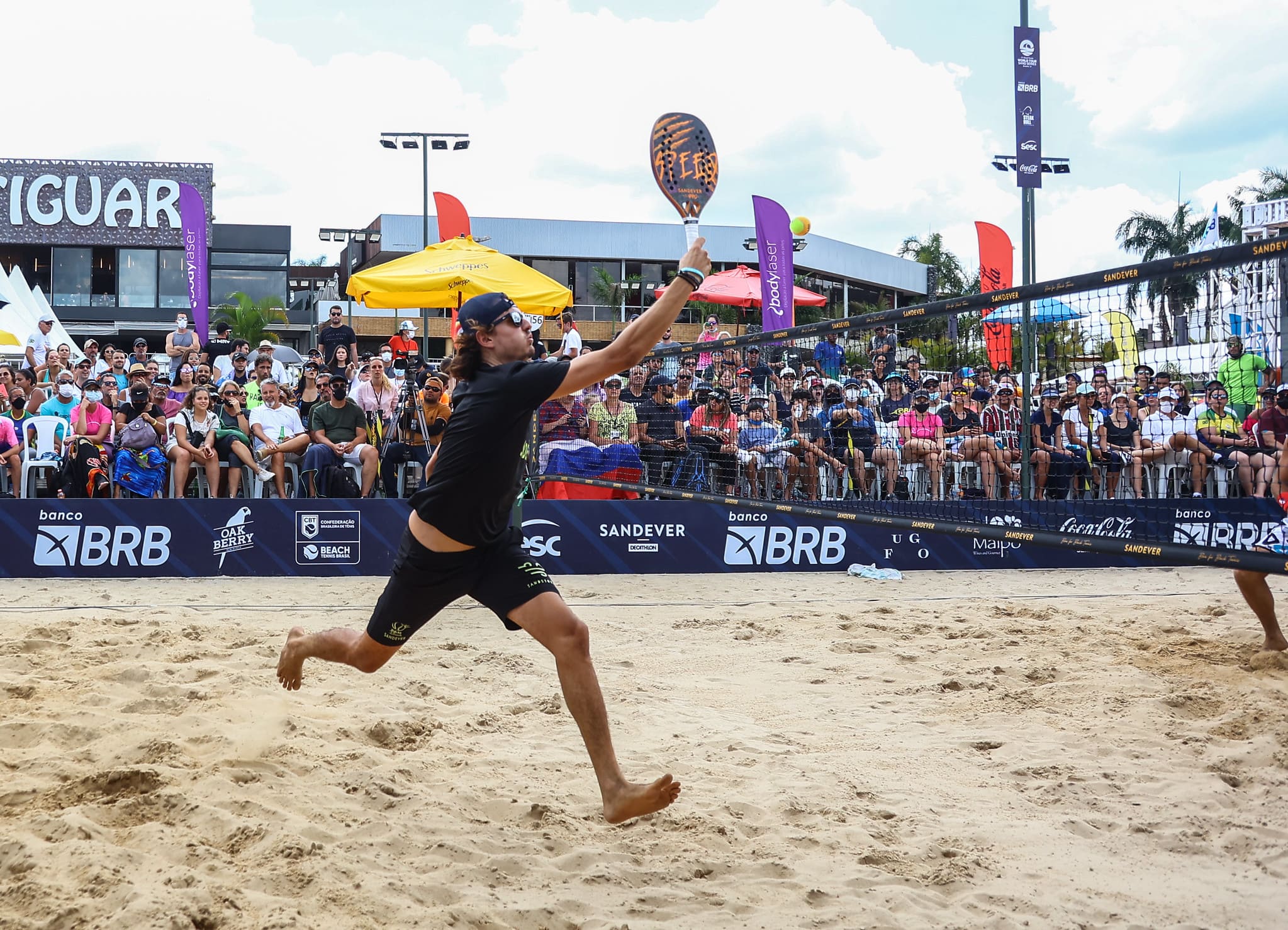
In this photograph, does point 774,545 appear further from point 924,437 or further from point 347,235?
point 347,235

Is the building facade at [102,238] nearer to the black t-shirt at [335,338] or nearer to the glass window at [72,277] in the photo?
the glass window at [72,277]

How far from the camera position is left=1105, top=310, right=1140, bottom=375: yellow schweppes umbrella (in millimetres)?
5922

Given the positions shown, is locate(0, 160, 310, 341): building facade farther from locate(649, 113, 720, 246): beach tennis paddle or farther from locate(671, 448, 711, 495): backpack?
locate(671, 448, 711, 495): backpack

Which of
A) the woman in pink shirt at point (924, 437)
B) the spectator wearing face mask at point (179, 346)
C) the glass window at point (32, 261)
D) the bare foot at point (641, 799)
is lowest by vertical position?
the bare foot at point (641, 799)

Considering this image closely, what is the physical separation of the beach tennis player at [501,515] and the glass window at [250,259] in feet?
123

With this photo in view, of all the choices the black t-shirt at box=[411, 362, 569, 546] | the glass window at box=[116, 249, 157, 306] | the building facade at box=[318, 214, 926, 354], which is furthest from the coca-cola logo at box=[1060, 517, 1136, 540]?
the glass window at box=[116, 249, 157, 306]

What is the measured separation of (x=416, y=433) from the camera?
10.5 m

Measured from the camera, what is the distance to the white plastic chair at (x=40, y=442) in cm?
1050

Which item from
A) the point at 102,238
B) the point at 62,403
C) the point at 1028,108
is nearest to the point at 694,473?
the point at 62,403

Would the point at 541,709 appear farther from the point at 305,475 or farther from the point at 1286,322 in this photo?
the point at 305,475

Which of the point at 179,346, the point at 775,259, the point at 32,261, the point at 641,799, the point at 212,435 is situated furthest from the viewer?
the point at 32,261

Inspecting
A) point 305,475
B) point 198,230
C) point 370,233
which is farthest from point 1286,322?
point 370,233

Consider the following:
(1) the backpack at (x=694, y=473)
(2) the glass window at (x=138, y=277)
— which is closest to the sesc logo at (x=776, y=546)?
(1) the backpack at (x=694, y=473)

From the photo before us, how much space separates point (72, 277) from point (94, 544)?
2501 centimetres
